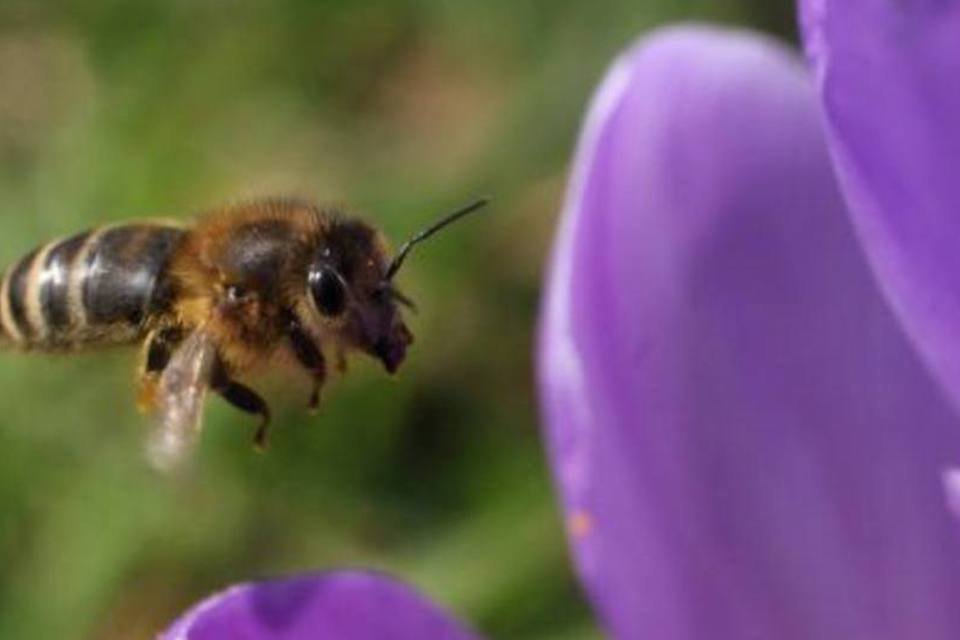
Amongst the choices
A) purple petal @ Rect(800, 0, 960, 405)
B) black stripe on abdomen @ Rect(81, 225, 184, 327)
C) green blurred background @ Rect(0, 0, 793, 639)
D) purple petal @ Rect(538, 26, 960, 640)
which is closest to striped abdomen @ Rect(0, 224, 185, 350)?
black stripe on abdomen @ Rect(81, 225, 184, 327)

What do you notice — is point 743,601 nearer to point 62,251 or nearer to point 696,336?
point 696,336

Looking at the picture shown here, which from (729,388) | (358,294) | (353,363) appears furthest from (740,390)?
(353,363)

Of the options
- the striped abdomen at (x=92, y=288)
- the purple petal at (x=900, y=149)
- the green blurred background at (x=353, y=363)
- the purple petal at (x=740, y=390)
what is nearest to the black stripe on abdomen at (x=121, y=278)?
the striped abdomen at (x=92, y=288)

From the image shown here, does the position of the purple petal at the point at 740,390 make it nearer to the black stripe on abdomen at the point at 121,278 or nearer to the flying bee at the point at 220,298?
the flying bee at the point at 220,298

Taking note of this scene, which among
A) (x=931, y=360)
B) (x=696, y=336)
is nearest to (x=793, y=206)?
(x=696, y=336)

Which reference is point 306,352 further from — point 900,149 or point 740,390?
point 900,149
